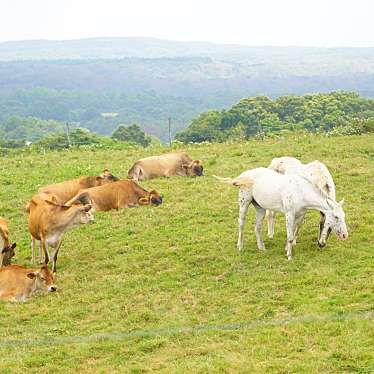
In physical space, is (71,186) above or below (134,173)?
above

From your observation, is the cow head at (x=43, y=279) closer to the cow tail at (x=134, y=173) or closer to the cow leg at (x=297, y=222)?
the cow leg at (x=297, y=222)

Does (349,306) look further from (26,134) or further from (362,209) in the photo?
(26,134)

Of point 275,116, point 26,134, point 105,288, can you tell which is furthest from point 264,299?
point 26,134

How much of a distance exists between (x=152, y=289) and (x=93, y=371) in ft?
9.98

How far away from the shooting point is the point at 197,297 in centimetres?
1117

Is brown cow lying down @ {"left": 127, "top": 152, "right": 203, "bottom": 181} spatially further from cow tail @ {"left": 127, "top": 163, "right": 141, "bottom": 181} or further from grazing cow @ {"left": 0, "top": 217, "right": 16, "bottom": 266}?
grazing cow @ {"left": 0, "top": 217, "right": 16, "bottom": 266}

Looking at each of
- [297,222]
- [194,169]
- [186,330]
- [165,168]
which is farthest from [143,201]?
[186,330]

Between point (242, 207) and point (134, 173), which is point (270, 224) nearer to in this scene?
point (242, 207)

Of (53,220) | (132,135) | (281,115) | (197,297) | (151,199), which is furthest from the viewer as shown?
(132,135)

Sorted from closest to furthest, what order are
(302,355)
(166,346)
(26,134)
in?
(302,355)
(166,346)
(26,134)

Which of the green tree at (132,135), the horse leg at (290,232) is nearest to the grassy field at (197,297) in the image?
the horse leg at (290,232)

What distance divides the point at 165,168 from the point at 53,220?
25.7ft

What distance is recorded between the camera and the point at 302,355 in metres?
8.52

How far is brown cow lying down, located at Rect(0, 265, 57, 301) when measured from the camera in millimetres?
11945
